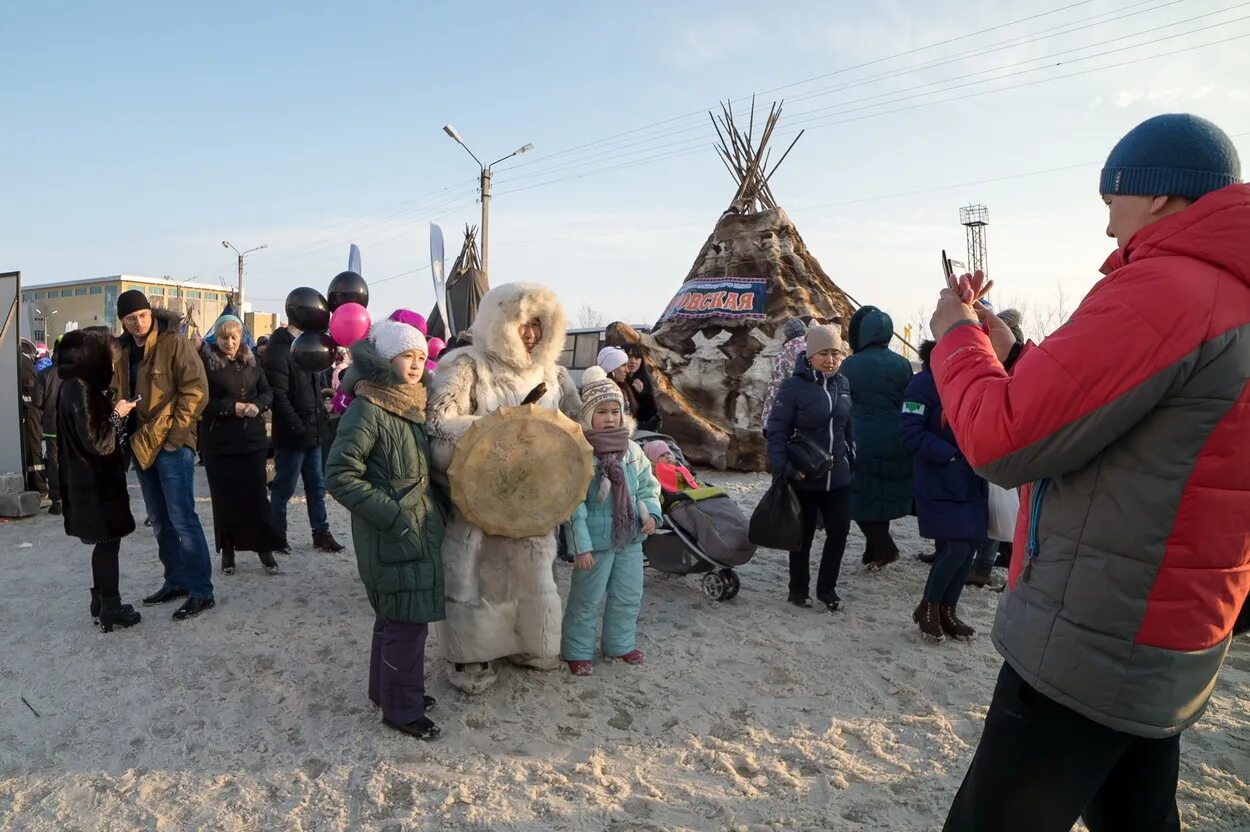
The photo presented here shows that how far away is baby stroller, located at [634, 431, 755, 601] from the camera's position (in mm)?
5359

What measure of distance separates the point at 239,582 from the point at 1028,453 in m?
5.56

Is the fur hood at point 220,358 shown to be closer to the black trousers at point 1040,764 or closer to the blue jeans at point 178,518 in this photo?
the blue jeans at point 178,518

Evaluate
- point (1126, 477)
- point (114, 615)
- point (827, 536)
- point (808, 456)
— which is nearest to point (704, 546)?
point (827, 536)

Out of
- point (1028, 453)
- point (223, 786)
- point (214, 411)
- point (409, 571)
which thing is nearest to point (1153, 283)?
point (1028, 453)

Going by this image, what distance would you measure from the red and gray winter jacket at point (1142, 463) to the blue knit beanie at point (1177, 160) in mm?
71

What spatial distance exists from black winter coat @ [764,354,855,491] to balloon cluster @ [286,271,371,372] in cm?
315

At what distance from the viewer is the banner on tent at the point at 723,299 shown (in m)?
11.2

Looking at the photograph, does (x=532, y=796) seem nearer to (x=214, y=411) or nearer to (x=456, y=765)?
(x=456, y=765)

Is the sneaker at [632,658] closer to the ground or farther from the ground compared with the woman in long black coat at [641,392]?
closer to the ground

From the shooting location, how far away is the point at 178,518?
484cm

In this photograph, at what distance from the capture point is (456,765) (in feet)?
10.4

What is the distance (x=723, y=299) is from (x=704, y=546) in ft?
21.7

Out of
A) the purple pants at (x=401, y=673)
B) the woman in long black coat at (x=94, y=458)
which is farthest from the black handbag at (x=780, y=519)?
the woman in long black coat at (x=94, y=458)

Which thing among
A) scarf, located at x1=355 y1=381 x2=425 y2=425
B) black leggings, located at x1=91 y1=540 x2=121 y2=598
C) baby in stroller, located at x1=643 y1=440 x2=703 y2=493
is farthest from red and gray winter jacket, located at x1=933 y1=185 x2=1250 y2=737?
black leggings, located at x1=91 y1=540 x2=121 y2=598
